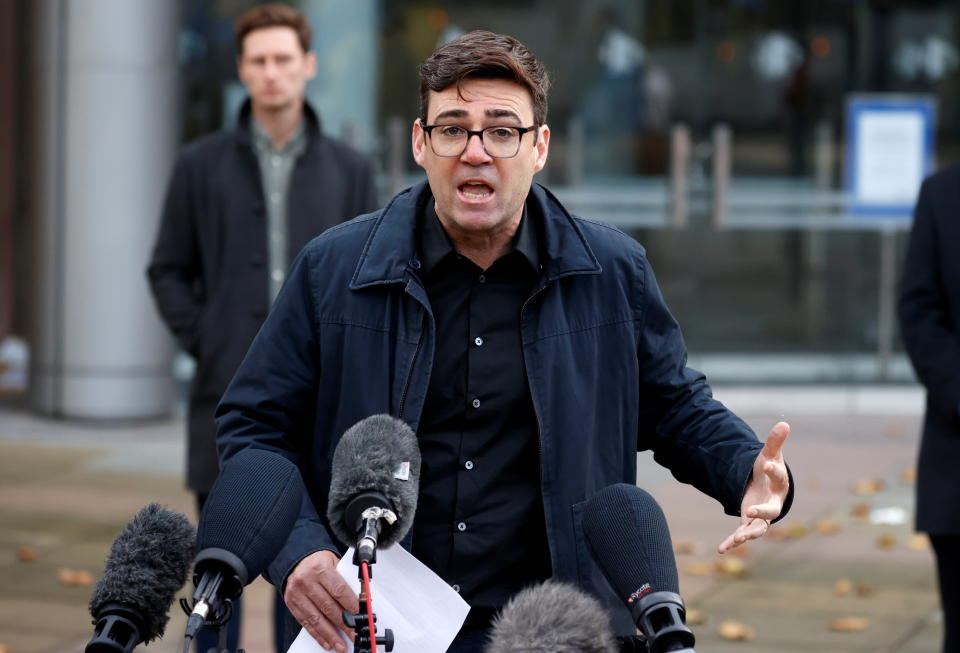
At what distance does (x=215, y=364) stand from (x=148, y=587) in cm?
314

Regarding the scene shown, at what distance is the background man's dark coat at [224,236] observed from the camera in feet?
18.6

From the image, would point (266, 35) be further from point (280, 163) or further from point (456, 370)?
point (456, 370)

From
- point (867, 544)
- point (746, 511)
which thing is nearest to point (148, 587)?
point (746, 511)

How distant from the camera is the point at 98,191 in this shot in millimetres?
11961

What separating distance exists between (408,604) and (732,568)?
5.16 metres

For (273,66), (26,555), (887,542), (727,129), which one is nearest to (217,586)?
(273,66)

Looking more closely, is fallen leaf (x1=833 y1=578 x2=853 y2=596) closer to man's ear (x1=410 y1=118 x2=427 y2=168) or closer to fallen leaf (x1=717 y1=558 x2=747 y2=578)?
fallen leaf (x1=717 y1=558 x2=747 y2=578)

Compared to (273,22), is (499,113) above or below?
below

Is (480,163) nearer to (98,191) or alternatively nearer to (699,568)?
(699,568)

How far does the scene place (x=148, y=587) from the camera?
2.61 meters

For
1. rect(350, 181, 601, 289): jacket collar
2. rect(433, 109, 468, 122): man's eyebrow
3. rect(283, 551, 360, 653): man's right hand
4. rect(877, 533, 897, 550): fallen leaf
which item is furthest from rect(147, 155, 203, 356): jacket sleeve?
rect(877, 533, 897, 550): fallen leaf

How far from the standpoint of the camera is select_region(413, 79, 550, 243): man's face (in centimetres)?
319

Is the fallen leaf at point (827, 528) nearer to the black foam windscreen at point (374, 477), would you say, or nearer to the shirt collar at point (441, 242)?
the shirt collar at point (441, 242)

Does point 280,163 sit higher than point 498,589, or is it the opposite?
point 280,163
